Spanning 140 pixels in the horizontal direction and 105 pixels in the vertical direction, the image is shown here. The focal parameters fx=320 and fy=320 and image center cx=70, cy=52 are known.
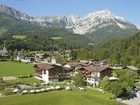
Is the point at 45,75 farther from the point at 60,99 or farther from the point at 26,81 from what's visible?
the point at 60,99

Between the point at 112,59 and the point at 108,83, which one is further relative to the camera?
the point at 112,59

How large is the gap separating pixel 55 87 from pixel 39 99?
10797 millimetres

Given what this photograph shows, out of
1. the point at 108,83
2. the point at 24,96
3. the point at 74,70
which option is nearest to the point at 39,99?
the point at 24,96

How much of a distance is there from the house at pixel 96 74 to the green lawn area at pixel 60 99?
14192mm

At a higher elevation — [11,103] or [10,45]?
[10,45]

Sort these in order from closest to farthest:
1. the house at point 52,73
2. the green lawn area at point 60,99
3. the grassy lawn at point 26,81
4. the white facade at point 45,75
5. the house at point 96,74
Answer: the green lawn area at point 60,99
the house at point 96,74
the grassy lawn at point 26,81
the house at point 52,73
the white facade at point 45,75

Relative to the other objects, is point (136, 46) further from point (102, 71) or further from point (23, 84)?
point (23, 84)

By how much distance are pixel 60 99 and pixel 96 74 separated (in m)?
23.6

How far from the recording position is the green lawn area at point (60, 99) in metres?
58.3

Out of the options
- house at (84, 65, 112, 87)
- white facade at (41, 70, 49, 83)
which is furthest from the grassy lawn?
house at (84, 65, 112, 87)

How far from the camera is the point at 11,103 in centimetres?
5644

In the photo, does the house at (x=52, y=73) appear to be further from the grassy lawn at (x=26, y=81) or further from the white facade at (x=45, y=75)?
the grassy lawn at (x=26, y=81)

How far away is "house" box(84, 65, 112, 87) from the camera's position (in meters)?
80.2

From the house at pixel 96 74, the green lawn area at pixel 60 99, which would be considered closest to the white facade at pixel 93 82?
the house at pixel 96 74
